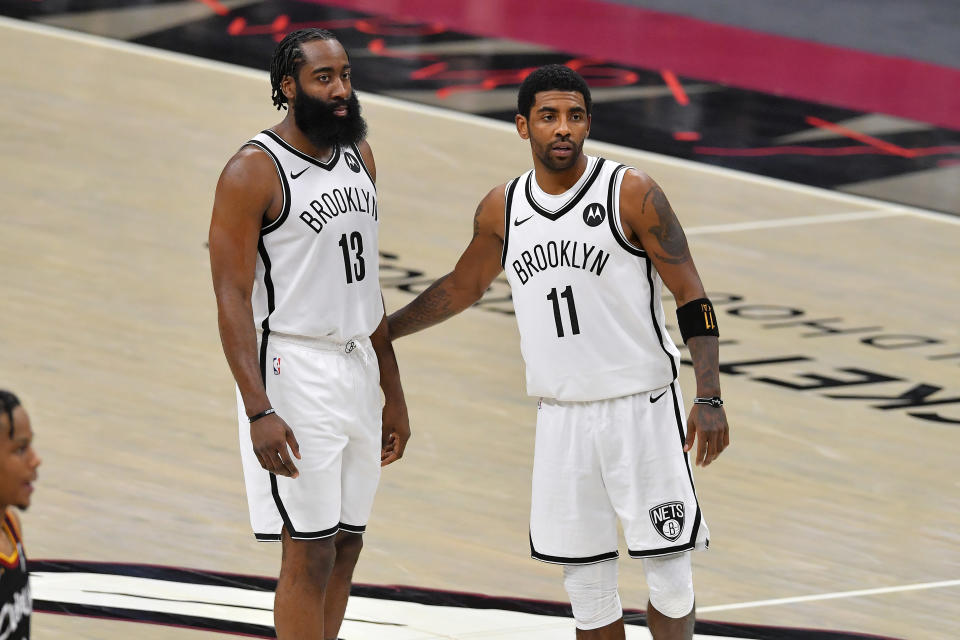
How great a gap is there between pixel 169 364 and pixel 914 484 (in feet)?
11.1

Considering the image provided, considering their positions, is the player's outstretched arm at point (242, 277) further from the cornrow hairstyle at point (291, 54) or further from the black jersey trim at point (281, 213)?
the cornrow hairstyle at point (291, 54)

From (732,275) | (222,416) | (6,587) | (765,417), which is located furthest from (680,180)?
(6,587)

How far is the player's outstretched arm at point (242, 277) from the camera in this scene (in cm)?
464

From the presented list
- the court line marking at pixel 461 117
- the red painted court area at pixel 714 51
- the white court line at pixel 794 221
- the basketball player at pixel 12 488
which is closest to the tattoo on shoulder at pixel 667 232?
the basketball player at pixel 12 488

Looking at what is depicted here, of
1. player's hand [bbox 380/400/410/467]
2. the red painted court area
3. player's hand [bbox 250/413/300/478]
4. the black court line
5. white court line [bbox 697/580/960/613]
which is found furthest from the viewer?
the red painted court area

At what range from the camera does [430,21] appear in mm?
15742

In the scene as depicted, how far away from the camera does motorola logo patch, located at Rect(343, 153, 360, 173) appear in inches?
193

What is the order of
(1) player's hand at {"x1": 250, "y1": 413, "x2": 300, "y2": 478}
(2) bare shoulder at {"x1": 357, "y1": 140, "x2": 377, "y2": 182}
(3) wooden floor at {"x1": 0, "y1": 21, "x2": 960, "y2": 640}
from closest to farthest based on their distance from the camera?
(1) player's hand at {"x1": 250, "y1": 413, "x2": 300, "y2": 478}, (2) bare shoulder at {"x1": 357, "y1": 140, "x2": 377, "y2": 182}, (3) wooden floor at {"x1": 0, "y1": 21, "x2": 960, "y2": 640}

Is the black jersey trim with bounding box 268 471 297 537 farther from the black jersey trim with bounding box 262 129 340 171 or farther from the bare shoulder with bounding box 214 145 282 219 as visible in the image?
the black jersey trim with bounding box 262 129 340 171

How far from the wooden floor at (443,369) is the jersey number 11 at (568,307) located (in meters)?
1.52

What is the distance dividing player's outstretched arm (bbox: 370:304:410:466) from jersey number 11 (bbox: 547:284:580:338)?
562 millimetres

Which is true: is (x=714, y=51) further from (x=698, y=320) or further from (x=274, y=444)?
(x=274, y=444)

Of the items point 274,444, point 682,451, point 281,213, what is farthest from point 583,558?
point 281,213

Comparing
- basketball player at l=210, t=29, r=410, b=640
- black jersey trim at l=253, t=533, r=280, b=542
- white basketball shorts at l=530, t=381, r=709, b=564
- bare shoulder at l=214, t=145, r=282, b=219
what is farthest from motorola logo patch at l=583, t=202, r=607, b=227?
black jersey trim at l=253, t=533, r=280, b=542
